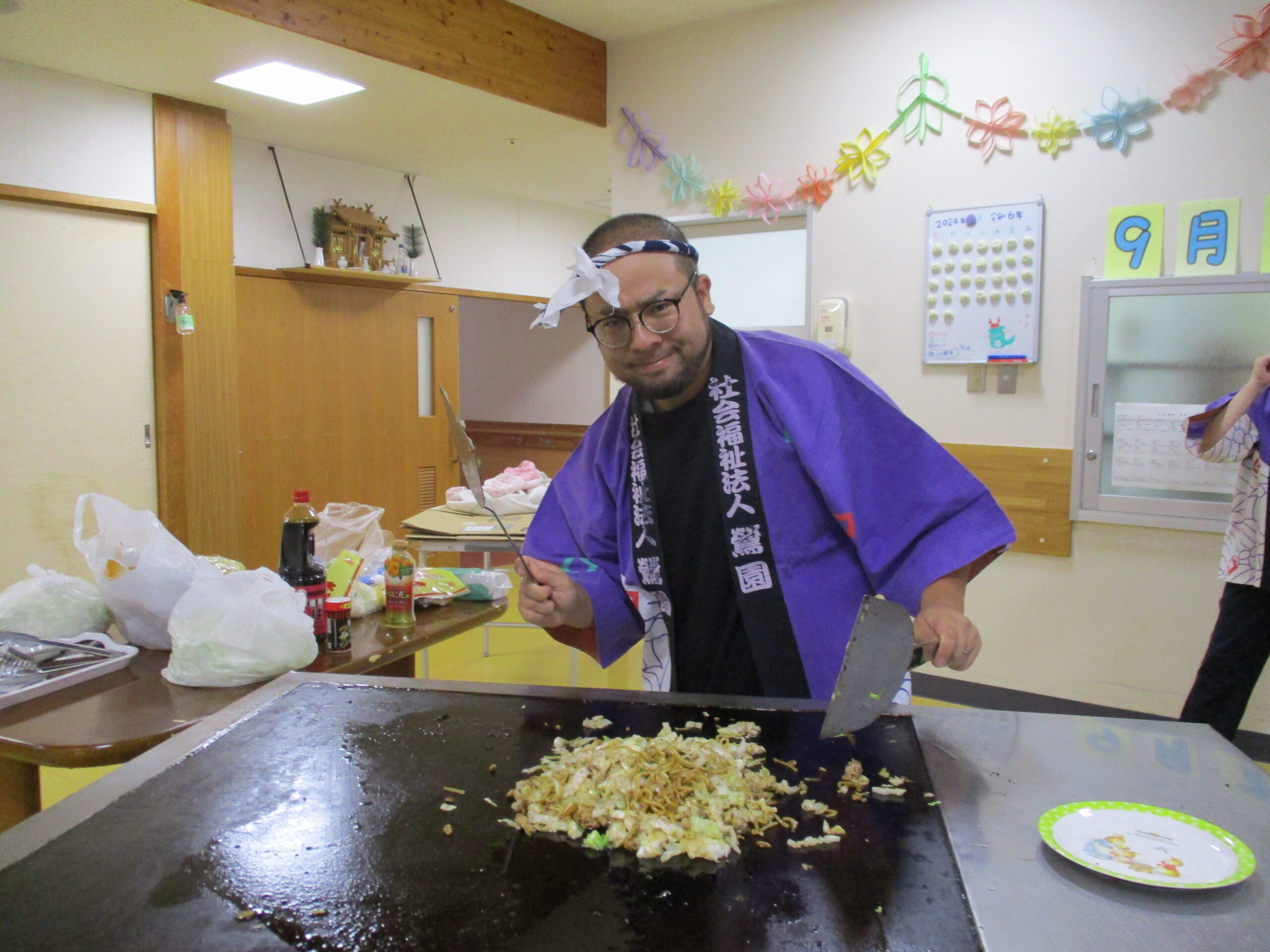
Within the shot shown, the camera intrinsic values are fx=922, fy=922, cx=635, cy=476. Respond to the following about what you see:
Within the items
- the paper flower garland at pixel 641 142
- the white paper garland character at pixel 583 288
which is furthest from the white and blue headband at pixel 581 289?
the paper flower garland at pixel 641 142

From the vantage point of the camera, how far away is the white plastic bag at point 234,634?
1728 mm

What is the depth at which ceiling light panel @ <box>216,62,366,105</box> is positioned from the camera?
396 centimetres

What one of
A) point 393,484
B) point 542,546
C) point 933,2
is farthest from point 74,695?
point 393,484

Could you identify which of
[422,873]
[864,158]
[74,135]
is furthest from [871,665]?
[74,135]

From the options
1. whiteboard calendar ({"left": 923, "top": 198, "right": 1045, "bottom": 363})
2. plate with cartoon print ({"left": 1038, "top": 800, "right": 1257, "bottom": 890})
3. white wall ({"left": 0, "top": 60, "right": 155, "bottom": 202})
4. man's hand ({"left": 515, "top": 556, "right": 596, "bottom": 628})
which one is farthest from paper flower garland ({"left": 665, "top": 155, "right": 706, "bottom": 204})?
plate with cartoon print ({"left": 1038, "top": 800, "right": 1257, "bottom": 890})

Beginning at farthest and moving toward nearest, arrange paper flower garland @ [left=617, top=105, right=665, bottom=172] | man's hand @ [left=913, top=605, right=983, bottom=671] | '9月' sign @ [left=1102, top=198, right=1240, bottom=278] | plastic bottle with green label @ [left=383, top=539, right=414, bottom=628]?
paper flower garland @ [left=617, top=105, right=665, bottom=172]
'9月' sign @ [left=1102, top=198, right=1240, bottom=278]
plastic bottle with green label @ [left=383, top=539, right=414, bottom=628]
man's hand @ [left=913, top=605, right=983, bottom=671]

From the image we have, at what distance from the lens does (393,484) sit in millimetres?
5930

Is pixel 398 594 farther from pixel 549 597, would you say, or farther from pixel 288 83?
pixel 288 83

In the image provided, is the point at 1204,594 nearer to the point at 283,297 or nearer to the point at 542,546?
the point at 542,546

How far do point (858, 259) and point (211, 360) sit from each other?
3.17 metres

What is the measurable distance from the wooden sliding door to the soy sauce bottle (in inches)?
123

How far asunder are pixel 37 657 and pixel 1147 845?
1.87m

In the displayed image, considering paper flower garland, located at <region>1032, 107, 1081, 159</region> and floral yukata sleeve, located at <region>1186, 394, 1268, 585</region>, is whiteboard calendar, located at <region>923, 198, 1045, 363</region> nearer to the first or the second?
paper flower garland, located at <region>1032, 107, 1081, 159</region>

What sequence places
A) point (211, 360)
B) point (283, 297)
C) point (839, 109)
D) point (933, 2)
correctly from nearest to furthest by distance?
point (933, 2), point (839, 109), point (211, 360), point (283, 297)
